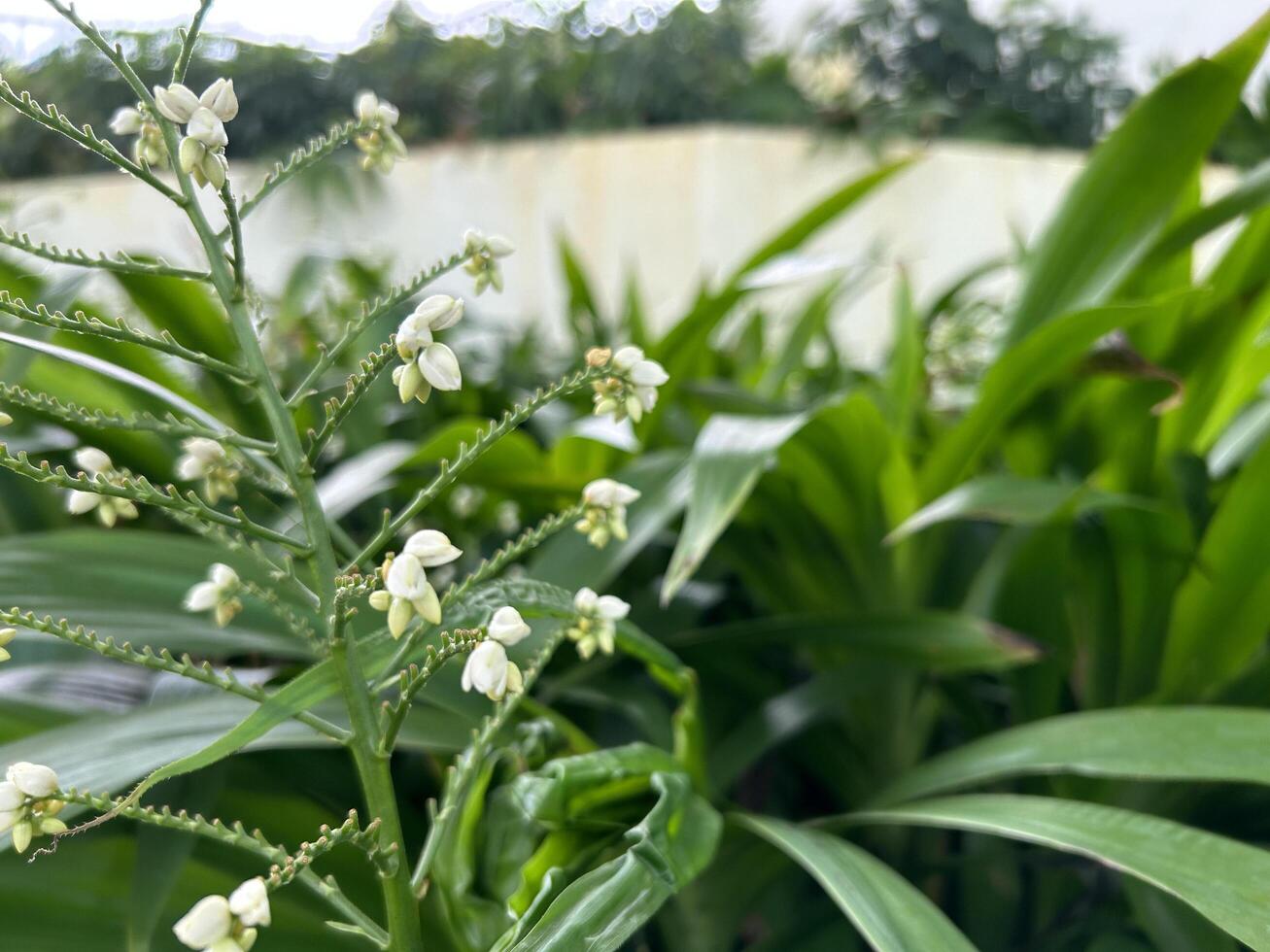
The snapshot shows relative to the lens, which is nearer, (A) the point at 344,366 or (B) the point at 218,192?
(B) the point at 218,192

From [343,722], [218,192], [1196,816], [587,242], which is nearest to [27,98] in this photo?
[218,192]

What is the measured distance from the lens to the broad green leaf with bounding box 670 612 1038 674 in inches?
17.8

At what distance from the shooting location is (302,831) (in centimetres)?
43

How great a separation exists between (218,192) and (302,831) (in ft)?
0.88

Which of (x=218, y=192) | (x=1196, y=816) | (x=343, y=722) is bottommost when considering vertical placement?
(x=1196, y=816)

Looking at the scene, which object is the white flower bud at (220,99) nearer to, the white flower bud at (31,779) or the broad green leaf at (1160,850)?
the white flower bud at (31,779)

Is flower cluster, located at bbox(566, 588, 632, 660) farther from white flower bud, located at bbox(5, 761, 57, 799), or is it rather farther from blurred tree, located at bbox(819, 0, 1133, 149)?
blurred tree, located at bbox(819, 0, 1133, 149)

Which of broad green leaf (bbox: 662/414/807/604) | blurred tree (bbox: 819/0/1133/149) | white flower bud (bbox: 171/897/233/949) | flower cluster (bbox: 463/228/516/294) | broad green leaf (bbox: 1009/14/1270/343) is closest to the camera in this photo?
white flower bud (bbox: 171/897/233/949)

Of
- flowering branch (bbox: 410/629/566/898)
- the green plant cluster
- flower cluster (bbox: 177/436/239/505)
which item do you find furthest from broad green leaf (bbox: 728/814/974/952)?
flower cluster (bbox: 177/436/239/505)

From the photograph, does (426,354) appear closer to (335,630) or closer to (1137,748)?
(335,630)

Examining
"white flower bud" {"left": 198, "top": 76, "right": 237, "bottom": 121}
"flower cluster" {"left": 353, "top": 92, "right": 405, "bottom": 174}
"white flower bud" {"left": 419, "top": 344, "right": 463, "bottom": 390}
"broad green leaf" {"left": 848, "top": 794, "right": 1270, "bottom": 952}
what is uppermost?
"white flower bud" {"left": 198, "top": 76, "right": 237, "bottom": 121}

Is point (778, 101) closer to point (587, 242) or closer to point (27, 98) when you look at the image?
point (587, 242)

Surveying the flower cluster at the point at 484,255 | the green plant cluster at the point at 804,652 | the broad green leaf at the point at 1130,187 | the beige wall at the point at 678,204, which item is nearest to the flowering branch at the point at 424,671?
the green plant cluster at the point at 804,652

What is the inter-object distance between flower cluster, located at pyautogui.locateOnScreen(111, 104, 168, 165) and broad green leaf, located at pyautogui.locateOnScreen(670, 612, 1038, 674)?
1.01ft
